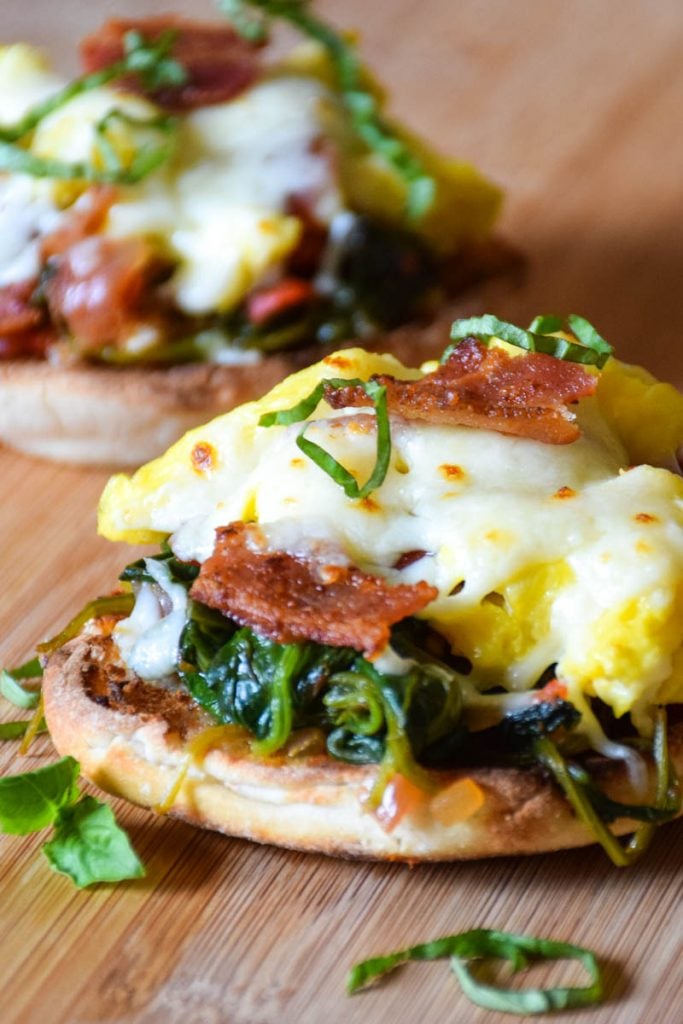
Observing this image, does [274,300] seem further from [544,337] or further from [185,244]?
[544,337]

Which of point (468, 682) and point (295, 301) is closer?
point (468, 682)

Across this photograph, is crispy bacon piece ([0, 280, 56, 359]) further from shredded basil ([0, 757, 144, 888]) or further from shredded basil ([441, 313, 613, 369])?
shredded basil ([0, 757, 144, 888])

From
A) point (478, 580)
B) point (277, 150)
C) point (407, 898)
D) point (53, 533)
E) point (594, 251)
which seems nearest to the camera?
point (478, 580)

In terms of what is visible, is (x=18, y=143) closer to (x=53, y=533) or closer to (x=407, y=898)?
(x=53, y=533)

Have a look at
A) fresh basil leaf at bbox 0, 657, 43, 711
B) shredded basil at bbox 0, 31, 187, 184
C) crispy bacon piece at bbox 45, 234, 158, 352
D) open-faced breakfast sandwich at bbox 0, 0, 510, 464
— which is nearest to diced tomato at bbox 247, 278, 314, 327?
open-faced breakfast sandwich at bbox 0, 0, 510, 464

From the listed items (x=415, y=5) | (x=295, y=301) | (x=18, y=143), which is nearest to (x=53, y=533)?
(x=295, y=301)

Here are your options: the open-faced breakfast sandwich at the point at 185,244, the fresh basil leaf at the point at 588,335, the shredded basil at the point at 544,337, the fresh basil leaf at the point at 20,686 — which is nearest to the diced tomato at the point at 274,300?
the open-faced breakfast sandwich at the point at 185,244

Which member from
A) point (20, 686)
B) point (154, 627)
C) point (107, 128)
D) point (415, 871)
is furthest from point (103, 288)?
point (415, 871)
